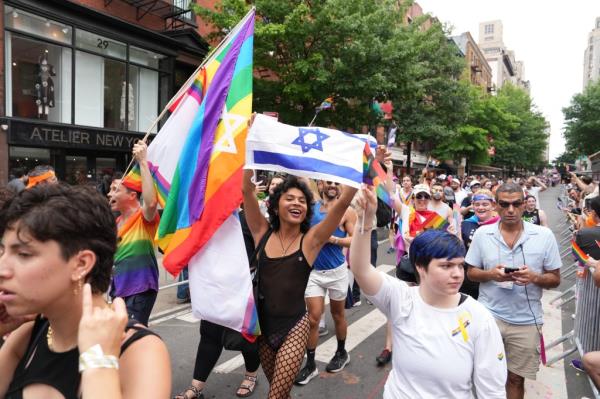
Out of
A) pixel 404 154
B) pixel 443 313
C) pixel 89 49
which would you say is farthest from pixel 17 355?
pixel 404 154

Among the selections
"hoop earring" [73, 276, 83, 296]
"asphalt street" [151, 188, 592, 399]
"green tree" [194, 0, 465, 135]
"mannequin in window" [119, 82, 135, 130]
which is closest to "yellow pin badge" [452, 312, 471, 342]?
"hoop earring" [73, 276, 83, 296]

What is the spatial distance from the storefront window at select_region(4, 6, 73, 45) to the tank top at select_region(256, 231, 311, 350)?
11.8 metres

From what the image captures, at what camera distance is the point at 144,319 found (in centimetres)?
411

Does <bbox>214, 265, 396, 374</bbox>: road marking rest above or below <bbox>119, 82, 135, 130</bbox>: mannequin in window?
below

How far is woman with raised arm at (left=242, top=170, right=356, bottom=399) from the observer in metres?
3.04

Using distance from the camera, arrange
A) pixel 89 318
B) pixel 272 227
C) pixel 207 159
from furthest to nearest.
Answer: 1. pixel 207 159
2. pixel 272 227
3. pixel 89 318

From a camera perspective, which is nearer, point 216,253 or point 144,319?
point 216,253

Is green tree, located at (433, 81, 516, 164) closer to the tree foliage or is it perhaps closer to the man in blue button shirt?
the tree foliage

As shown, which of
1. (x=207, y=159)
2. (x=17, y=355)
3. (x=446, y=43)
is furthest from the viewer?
(x=446, y=43)

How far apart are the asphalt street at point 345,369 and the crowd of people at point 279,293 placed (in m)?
0.17

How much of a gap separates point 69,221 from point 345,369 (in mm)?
3935

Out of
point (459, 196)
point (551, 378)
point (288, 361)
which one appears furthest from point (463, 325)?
point (459, 196)

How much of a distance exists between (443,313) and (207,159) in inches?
95.8

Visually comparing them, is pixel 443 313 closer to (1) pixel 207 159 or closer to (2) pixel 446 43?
(1) pixel 207 159
